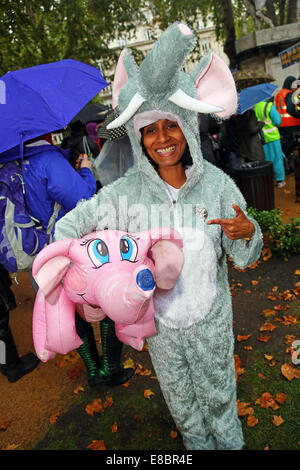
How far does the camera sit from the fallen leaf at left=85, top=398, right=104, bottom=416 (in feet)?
9.63

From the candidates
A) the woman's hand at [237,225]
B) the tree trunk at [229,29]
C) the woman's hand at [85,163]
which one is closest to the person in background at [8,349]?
the woman's hand at [85,163]

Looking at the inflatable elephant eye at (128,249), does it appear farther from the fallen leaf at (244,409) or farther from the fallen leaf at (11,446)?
the fallen leaf at (11,446)

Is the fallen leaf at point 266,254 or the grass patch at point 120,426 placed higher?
the grass patch at point 120,426

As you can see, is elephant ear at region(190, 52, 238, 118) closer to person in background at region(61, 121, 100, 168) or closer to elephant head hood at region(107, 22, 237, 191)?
elephant head hood at region(107, 22, 237, 191)

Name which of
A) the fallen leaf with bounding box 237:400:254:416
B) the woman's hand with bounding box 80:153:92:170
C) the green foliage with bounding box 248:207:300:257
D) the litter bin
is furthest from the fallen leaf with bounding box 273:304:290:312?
the woman's hand with bounding box 80:153:92:170

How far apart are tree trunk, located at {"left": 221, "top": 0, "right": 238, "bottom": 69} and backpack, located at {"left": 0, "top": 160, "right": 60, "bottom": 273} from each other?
9.69 metres

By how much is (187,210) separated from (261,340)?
6.98ft

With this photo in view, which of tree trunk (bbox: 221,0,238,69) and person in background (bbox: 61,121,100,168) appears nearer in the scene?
person in background (bbox: 61,121,100,168)

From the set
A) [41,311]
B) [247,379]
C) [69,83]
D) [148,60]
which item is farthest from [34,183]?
[247,379]

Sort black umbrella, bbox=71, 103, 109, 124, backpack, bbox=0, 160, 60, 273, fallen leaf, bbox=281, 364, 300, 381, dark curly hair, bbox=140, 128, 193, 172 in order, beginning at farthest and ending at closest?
black umbrella, bbox=71, 103, 109, 124 → fallen leaf, bbox=281, 364, 300, 381 → backpack, bbox=0, 160, 60, 273 → dark curly hair, bbox=140, 128, 193, 172

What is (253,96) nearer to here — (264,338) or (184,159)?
(264,338)

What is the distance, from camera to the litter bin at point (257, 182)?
17.5 feet

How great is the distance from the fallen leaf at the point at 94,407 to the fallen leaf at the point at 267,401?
4.15 feet

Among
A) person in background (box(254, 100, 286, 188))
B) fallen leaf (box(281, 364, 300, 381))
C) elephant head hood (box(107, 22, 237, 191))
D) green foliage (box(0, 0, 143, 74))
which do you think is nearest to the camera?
elephant head hood (box(107, 22, 237, 191))
